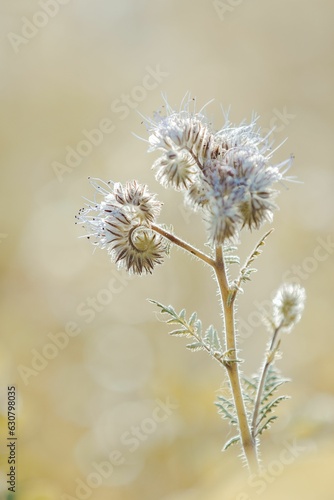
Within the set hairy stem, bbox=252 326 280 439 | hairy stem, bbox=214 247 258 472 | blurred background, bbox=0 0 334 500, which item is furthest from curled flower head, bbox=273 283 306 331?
blurred background, bbox=0 0 334 500

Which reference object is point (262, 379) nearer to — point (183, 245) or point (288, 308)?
point (288, 308)

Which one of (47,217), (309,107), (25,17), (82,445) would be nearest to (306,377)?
(82,445)

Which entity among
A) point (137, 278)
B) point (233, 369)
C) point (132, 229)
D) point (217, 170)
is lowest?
point (233, 369)

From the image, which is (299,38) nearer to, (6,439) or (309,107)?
(309,107)

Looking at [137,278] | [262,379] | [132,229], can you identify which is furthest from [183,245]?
[137,278]

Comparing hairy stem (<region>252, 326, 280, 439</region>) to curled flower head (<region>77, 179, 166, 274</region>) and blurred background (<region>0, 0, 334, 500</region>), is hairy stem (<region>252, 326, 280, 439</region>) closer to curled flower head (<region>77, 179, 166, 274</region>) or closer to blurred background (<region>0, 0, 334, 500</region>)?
blurred background (<region>0, 0, 334, 500</region>)

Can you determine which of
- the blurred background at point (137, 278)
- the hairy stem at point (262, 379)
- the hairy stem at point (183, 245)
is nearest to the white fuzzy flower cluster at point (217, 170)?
the hairy stem at point (183, 245)

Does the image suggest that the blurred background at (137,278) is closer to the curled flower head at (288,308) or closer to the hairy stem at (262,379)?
the hairy stem at (262,379)

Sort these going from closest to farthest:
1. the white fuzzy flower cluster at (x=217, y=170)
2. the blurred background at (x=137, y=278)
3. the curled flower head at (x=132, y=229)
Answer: the white fuzzy flower cluster at (x=217, y=170)
the curled flower head at (x=132, y=229)
the blurred background at (x=137, y=278)
